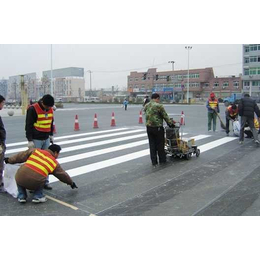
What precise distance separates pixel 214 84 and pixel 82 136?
87207mm

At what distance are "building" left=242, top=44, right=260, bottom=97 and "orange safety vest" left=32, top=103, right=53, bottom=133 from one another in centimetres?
7621

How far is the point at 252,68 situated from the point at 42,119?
81.2 meters

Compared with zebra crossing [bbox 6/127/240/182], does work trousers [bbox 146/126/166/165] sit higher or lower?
Answer: higher

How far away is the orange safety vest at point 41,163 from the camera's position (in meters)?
4.91

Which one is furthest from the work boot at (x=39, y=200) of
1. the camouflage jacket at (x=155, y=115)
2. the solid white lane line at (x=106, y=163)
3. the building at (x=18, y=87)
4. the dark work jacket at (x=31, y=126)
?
the building at (x=18, y=87)

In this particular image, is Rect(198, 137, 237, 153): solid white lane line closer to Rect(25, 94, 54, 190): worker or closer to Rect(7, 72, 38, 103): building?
Rect(25, 94, 54, 190): worker

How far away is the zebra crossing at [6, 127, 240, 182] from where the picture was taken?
7.56 m

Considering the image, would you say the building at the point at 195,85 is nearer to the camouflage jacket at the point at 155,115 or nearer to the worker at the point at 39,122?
the camouflage jacket at the point at 155,115

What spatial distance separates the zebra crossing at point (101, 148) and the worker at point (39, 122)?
3.14 ft

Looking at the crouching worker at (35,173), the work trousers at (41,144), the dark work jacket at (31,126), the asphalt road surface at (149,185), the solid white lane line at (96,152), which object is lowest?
the asphalt road surface at (149,185)

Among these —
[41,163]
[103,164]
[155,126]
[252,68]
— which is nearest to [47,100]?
[41,163]

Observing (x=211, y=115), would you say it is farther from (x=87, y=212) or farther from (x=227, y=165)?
(x=87, y=212)

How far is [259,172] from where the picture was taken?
6754 millimetres

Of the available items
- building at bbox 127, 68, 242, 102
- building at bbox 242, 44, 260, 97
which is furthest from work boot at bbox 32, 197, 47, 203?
building at bbox 127, 68, 242, 102
